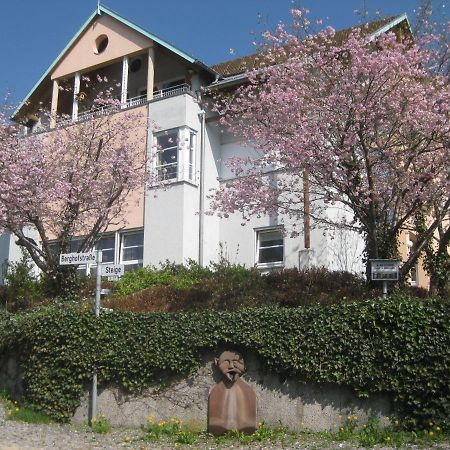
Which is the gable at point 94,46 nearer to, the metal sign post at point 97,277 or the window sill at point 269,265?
the window sill at point 269,265

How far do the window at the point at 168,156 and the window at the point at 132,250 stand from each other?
2.10m

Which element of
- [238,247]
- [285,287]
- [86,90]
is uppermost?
[86,90]

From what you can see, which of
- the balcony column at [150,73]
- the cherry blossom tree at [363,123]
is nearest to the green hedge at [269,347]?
the cherry blossom tree at [363,123]

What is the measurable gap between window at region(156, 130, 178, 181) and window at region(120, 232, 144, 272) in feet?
6.89

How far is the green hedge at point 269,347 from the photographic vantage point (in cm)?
930

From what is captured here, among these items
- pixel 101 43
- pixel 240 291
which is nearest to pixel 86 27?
pixel 101 43

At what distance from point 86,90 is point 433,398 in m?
18.3

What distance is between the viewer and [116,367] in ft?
35.1

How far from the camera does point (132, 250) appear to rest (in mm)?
21547

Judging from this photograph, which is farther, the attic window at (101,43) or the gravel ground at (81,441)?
the attic window at (101,43)

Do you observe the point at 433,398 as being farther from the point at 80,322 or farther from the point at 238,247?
the point at 238,247

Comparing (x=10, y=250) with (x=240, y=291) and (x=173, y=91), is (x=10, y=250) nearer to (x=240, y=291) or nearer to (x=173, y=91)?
(x=173, y=91)

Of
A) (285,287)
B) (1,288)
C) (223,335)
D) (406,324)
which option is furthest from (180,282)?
(406,324)

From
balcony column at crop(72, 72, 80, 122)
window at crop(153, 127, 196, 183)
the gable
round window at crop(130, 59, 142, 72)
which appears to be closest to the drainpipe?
window at crop(153, 127, 196, 183)
